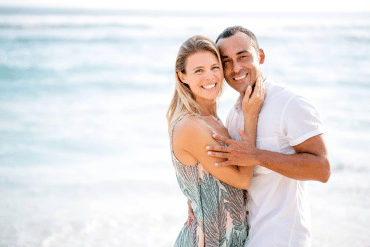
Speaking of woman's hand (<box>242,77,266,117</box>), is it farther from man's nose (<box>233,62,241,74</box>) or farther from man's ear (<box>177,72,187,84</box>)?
man's ear (<box>177,72,187,84</box>)

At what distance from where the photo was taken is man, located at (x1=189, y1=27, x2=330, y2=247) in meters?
2.30

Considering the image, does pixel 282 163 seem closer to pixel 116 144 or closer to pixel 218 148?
pixel 218 148

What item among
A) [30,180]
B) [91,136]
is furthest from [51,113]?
[30,180]

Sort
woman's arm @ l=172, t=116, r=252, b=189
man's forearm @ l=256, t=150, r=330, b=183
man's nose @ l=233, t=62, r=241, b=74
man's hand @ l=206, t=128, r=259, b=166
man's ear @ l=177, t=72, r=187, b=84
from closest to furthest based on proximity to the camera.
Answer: man's forearm @ l=256, t=150, r=330, b=183
man's hand @ l=206, t=128, r=259, b=166
woman's arm @ l=172, t=116, r=252, b=189
man's nose @ l=233, t=62, r=241, b=74
man's ear @ l=177, t=72, r=187, b=84

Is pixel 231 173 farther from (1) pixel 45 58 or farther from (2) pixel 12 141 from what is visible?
(1) pixel 45 58

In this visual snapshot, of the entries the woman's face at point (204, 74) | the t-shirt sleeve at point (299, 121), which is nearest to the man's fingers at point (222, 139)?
the t-shirt sleeve at point (299, 121)

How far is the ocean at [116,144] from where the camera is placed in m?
5.15

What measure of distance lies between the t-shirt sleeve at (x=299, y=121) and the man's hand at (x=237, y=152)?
227 mm

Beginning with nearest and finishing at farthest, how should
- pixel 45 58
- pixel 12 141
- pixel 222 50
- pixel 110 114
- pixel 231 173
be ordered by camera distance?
pixel 231 173
pixel 222 50
pixel 12 141
pixel 110 114
pixel 45 58

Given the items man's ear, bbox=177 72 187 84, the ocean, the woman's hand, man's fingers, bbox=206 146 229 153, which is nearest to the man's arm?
man's fingers, bbox=206 146 229 153

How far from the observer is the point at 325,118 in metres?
9.81

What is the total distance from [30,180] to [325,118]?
22.1 ft

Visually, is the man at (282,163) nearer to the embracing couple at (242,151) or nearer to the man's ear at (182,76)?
the embracing couple at (242,151)

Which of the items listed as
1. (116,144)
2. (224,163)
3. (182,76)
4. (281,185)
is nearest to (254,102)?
(224,163)
